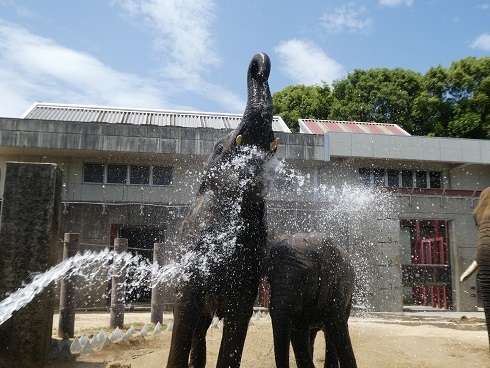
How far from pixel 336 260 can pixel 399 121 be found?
98.0 feet

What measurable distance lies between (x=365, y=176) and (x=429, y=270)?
460cm

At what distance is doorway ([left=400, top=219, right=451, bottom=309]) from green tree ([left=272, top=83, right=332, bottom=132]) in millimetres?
13932

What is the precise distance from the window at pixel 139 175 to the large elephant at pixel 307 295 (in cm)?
1432

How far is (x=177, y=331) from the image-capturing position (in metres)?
4.94

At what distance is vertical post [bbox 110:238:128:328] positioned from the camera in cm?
1170

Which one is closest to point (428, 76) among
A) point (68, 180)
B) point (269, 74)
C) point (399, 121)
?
point (399, 121)

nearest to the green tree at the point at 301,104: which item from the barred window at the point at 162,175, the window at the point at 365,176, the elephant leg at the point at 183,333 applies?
the window at the point at 365,176

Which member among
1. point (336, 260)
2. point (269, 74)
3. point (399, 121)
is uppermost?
point (399, 121)

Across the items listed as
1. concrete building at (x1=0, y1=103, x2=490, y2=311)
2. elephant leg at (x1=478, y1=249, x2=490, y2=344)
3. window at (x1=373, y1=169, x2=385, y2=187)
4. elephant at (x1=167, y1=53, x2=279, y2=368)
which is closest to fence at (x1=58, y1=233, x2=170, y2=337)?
concrete building at (x1=0, y1=103, x2=490, y2=311)

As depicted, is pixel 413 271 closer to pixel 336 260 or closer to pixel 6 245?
pixel 336 260

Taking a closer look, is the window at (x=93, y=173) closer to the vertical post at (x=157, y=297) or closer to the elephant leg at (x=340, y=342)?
the vertical post at (x=157, y=297)

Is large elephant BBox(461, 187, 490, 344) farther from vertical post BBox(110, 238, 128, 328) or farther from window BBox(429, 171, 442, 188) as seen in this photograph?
window BBox(429, 171, 442, 188)

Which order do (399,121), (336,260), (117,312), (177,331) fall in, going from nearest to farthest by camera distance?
(177,331) < (336,260) < (117,312) < (399,121)

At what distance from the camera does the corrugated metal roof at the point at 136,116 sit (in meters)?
22.2
